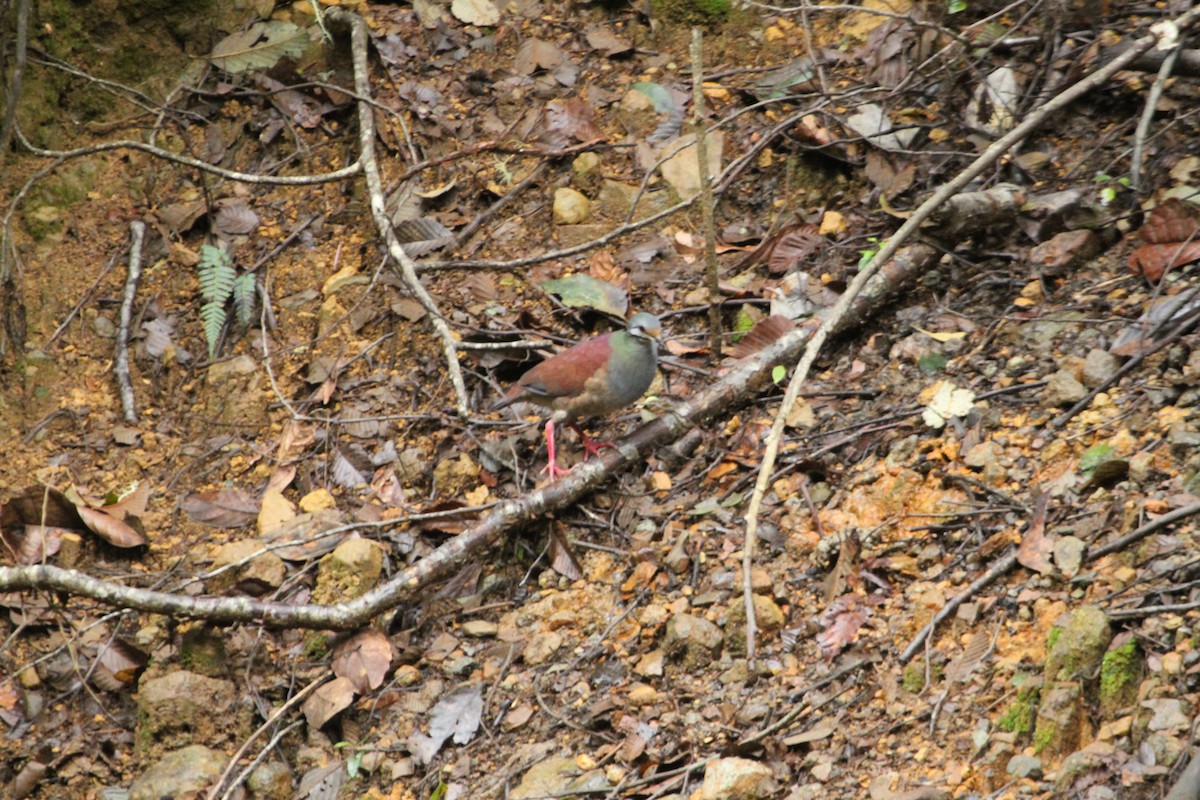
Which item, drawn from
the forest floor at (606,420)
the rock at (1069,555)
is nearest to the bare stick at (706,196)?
the forest floor at (606,420)

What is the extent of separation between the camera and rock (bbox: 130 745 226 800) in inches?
168

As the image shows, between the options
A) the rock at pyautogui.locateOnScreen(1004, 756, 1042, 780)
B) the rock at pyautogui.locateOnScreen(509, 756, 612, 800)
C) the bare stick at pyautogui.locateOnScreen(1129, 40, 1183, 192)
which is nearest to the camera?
the rock at pyautogui.locateOnScreen(1004, 756, 1042, 780)

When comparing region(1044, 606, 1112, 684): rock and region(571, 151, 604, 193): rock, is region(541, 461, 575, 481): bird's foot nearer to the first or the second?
region(571, 151, 604, 193): rock

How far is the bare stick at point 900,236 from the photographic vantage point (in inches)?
129

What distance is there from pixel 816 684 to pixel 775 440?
1.02 m

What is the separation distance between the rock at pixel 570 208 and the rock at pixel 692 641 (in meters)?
2.90

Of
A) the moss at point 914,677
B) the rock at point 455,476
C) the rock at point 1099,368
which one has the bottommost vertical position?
the rock at point 455,476

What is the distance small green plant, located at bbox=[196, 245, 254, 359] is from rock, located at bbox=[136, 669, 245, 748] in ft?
7.20

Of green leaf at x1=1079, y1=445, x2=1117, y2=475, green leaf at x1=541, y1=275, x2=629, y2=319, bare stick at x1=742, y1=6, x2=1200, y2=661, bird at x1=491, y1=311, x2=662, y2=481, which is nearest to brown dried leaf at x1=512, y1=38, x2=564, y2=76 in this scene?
green leaf at x1=541, y1=275, x2=629, y2=319

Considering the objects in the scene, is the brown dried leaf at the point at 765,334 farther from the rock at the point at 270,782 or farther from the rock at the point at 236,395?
the rock at the point at 270,782

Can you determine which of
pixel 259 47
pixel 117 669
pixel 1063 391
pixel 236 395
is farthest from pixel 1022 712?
pixel 259 47

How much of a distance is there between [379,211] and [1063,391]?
362 centimetres

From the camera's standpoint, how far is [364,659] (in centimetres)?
465

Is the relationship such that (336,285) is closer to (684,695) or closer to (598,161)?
(598,161)
